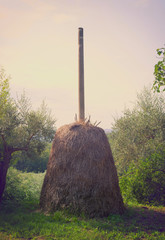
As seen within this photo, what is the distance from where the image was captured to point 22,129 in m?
12.6

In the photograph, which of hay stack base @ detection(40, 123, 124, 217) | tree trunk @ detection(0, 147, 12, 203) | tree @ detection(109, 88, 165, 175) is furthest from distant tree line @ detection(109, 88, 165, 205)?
tree trunk @ detection(0, 147, 12, 203)

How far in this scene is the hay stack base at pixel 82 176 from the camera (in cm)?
860

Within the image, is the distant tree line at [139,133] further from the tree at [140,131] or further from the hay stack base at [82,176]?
the hay stack base at [82,176]

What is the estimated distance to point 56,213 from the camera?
329 inches

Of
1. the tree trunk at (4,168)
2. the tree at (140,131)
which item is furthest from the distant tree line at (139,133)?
the tree trunk at (4,168)

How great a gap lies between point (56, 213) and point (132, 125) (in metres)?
12.7

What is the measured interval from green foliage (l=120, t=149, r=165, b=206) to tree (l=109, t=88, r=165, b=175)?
15.9 feet

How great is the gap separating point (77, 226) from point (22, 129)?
6476 millimetres

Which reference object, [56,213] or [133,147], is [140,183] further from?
[133,147]

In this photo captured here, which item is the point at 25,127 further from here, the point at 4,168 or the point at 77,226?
the point at 77,226

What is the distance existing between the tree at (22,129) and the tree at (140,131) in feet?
25.2

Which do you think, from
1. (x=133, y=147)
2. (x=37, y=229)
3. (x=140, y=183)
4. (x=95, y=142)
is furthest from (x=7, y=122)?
(x=133, y=147)

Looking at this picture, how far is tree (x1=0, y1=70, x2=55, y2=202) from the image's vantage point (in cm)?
1177

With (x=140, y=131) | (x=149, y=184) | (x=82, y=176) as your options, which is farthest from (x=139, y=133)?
(x=82, y=176)
